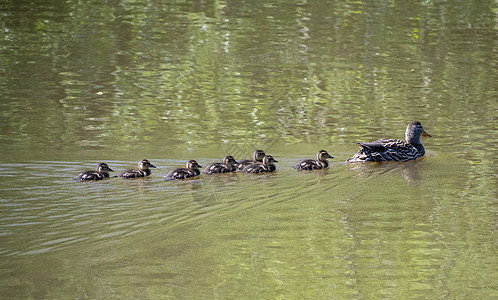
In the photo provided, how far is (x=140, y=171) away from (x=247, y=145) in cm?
158

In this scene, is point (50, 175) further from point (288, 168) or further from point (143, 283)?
point (143, 283)

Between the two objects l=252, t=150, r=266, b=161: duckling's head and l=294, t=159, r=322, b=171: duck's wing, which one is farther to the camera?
l=252, t=150, r=266, b=161: duckling's head

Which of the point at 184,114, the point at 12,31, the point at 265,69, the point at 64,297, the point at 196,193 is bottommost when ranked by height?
the point at 64,297

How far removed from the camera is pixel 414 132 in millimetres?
7672

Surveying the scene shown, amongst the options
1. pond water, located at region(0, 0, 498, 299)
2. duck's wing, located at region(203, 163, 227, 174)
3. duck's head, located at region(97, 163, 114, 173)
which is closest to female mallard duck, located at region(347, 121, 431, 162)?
pond water, located at region(0, 0, 498, 299)

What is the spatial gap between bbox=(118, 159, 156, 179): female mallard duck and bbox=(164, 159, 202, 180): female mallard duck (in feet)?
0.65

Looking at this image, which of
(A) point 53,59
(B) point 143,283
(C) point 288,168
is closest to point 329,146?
(C) point 288,168

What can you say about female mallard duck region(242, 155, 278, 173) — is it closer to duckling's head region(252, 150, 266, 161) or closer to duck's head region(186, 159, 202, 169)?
duckling's head region(252, 150, 266, 161)

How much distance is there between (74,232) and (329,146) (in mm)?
3414

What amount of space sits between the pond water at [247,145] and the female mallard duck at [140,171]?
0.10m

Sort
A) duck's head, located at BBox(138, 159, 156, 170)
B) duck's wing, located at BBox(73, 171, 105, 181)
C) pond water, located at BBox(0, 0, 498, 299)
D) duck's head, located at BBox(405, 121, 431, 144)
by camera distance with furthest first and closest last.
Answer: duck's head, located at BBox(405, 121, 431, 144)
duck's head, located at BBox(138, 159, 156, 170)
duck's wing, located at BBox(73, 171, 105, 181)
pond water, located at BBox(0, 0, 498, 299)

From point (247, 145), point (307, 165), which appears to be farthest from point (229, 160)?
point (247, 145)

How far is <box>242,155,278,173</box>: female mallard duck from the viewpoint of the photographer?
6.52m

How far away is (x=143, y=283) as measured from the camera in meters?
4.02
